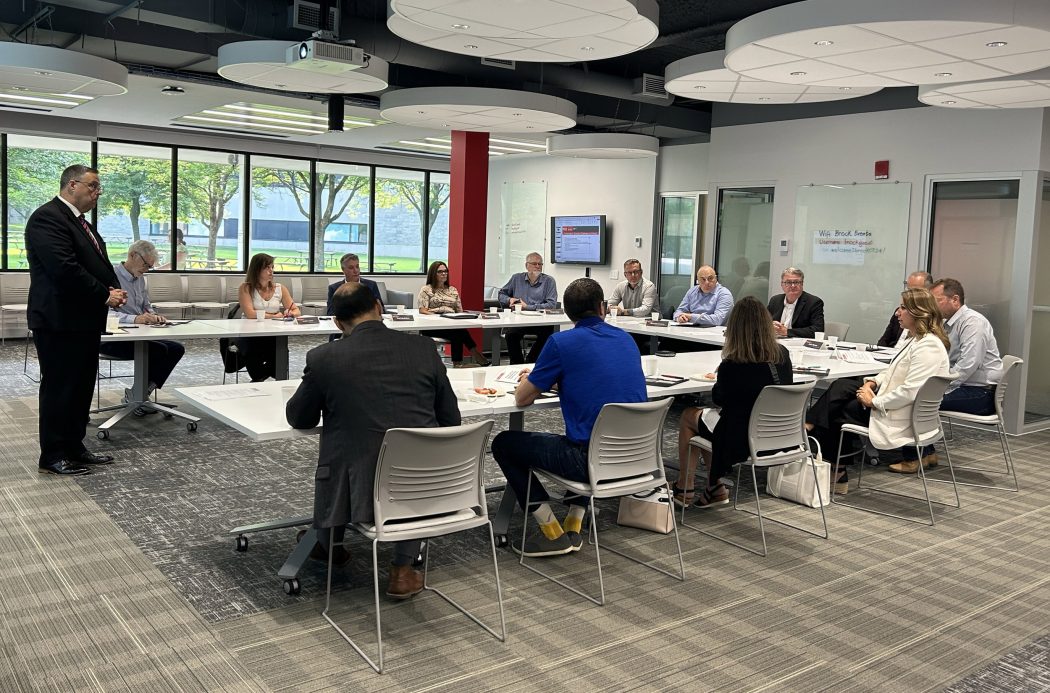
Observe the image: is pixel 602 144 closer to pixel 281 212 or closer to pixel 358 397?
pixel 281 212

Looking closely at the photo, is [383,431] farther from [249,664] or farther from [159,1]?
[159,1]

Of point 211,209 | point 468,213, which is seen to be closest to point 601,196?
point 468,213

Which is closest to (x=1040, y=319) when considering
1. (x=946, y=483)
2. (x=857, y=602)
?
(x=946, y=483)

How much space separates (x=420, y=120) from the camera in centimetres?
920

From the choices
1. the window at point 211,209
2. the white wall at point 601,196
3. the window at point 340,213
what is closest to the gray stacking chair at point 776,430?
the white wall at point 601,196

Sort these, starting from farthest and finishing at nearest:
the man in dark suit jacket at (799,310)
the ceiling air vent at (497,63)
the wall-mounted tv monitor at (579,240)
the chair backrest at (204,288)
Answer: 1. the chair backrest at (204,288)
2. the wall-mounted tv monitor at (579,240)
3. the ceiling air vent at (497,63)
4. the man in dark suit jacket at (799,310)

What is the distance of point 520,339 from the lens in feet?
32.6

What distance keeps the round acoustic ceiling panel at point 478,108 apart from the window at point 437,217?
25.2ft

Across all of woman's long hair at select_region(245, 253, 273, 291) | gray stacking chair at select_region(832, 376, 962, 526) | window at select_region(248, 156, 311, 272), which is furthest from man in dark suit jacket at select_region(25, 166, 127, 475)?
window at select_region(248, 156, 311, 272)

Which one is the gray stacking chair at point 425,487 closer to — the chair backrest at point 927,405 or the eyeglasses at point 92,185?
the chair backrest at point 927,405

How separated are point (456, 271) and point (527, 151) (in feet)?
9.53

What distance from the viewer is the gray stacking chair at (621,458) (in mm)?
3859

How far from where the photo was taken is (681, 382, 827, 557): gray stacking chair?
4535 mm

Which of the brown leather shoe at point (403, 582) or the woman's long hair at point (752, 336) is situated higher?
the woman's long hair at point (752, 336)
